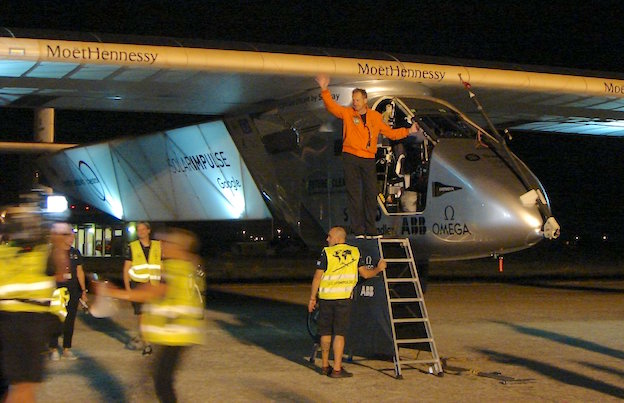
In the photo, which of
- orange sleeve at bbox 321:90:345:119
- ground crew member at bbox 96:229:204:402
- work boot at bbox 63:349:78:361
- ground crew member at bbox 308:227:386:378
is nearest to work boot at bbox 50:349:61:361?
work boot at bbox 63:349:78:361

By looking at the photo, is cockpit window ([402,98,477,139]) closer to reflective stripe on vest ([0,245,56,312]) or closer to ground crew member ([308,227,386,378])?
ground crew member ([308,227,386,378])

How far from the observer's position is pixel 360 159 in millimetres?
Result: 11422

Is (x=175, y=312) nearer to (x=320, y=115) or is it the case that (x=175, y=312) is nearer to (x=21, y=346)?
(x=21, y=346)

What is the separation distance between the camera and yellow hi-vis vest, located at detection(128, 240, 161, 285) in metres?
11.4

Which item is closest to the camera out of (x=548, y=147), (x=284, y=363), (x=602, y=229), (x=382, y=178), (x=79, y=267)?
(x=284, y=363)

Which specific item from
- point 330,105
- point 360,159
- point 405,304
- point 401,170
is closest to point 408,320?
point 405,304

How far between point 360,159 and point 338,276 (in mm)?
2313

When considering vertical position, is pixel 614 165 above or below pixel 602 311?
above

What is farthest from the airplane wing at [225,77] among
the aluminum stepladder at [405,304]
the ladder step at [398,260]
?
the ladder step at [398,260]

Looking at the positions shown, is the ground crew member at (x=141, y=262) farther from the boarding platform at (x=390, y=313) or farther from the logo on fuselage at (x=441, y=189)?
the logo on fuselage at (x=441, y=189)

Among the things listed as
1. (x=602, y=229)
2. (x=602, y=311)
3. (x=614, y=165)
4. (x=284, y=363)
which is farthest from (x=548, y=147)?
(x=284, y=363)

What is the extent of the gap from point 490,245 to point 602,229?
48563 mm

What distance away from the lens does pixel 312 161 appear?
14.0 metres

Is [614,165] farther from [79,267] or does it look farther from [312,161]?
[79,267]
